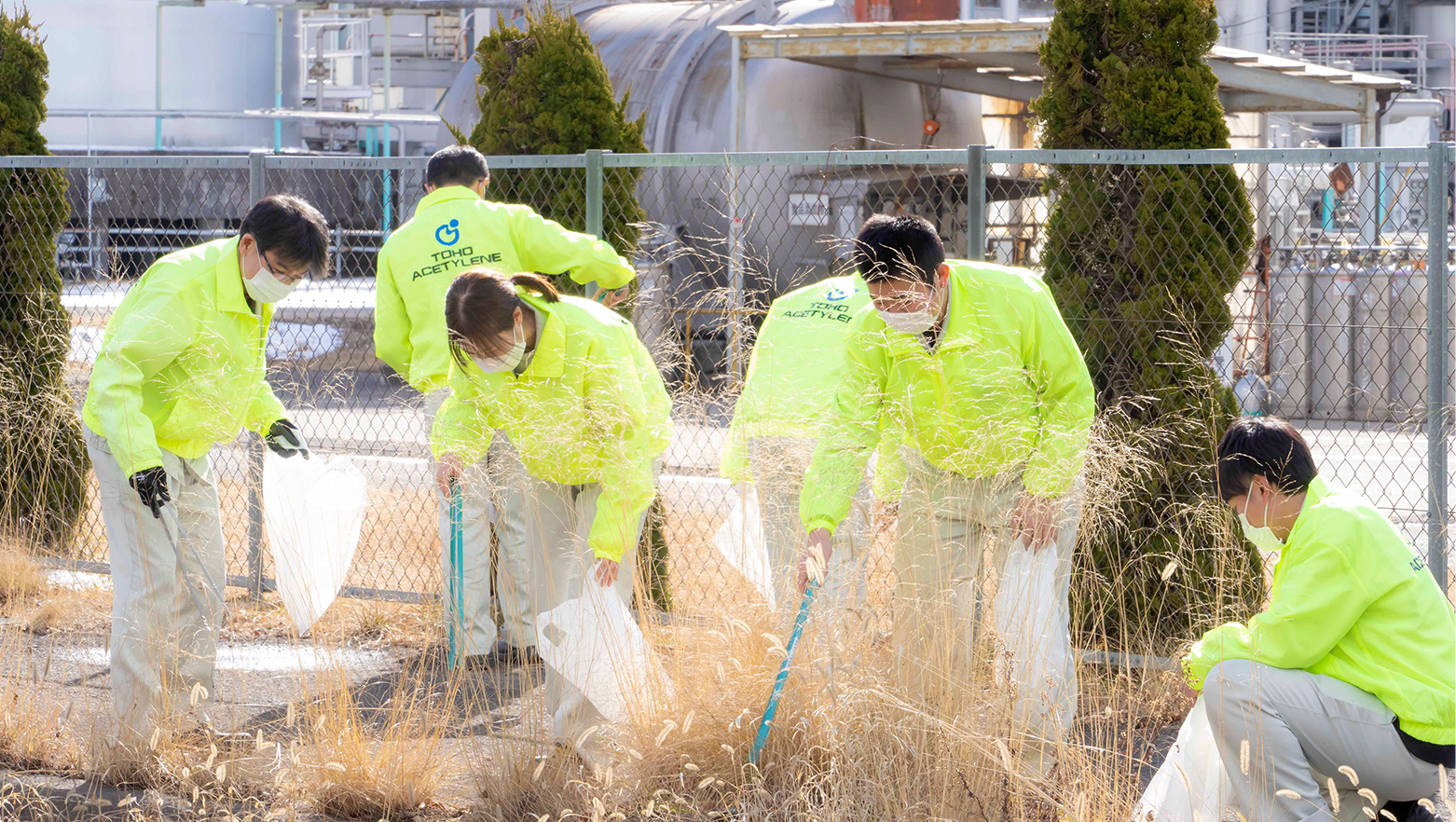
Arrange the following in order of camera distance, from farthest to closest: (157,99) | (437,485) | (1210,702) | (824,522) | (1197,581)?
(157,99) < (1197,581) < (437,485) < (824,522) < (1210,702)

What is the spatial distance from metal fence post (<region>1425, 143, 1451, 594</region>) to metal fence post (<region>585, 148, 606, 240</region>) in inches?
117

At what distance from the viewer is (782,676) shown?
3430 mm

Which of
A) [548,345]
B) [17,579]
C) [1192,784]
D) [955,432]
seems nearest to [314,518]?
[548,345]

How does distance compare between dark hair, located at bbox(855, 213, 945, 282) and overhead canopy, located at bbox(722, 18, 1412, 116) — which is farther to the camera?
overhead canopy, located at bbox(722, 18, 1412, 116)

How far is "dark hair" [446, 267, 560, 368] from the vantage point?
3768 millimetres

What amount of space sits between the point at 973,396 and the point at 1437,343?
5.70 feet

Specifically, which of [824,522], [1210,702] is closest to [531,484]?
[824,522]

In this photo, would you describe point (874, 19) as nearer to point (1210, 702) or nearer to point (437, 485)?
point (437, 485)

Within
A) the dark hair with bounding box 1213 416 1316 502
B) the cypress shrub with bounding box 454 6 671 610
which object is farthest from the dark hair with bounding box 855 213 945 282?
the cypress shrub with bounding box 454 6 671 610

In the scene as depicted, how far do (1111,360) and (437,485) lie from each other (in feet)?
7.95

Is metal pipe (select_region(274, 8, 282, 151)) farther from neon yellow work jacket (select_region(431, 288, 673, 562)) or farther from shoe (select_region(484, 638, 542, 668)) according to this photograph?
neon yellow work jacket (select_region(431, 288, 673, 562))

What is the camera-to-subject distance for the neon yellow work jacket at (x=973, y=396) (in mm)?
3594

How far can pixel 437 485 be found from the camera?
4426mm

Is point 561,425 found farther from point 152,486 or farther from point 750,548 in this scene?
point 152,486
